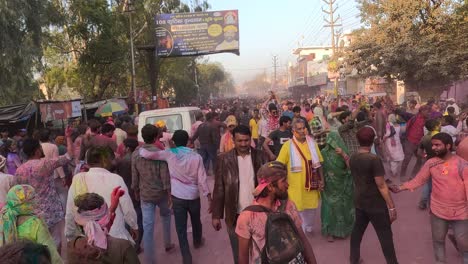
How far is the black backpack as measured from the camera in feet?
8.20

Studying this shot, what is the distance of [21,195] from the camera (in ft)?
9.62

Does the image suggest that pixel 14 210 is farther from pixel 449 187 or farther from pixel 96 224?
pixel 449 187

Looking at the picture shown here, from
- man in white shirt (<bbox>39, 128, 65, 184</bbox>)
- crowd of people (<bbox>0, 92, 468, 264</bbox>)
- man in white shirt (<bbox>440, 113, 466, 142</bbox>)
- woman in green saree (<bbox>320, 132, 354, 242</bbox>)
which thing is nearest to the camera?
crowd of people (<bbox>0, 92, 468, 264</bbox>)

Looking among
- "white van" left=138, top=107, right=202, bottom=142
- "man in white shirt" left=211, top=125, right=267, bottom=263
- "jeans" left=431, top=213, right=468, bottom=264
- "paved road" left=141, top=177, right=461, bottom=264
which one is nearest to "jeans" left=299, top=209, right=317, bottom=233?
"paved road" left=141, top=177, right=461, bottom=264

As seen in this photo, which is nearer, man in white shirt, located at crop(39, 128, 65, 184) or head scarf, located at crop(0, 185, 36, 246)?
head scarf, located at crop(0, 185, 36, 246)

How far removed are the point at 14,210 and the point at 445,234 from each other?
3807 millimetres

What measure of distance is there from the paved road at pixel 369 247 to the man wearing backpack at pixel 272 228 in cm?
247

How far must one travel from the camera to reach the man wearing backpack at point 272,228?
2.51 m

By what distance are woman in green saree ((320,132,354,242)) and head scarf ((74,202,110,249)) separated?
331 cm

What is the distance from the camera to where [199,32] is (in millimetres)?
21578

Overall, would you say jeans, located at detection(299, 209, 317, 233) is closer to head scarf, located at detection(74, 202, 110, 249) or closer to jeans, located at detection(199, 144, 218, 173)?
head scarf, located at detection(74, 202, 110, 249)

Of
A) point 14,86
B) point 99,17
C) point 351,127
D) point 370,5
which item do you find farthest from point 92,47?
point 351,127

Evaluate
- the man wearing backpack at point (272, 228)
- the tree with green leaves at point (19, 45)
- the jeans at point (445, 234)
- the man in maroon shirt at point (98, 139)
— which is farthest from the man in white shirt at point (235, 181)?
the tree with green leaves at point (19, 45)

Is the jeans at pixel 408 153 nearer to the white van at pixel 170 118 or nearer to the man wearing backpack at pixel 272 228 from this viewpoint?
the white van at pixel 170 118
